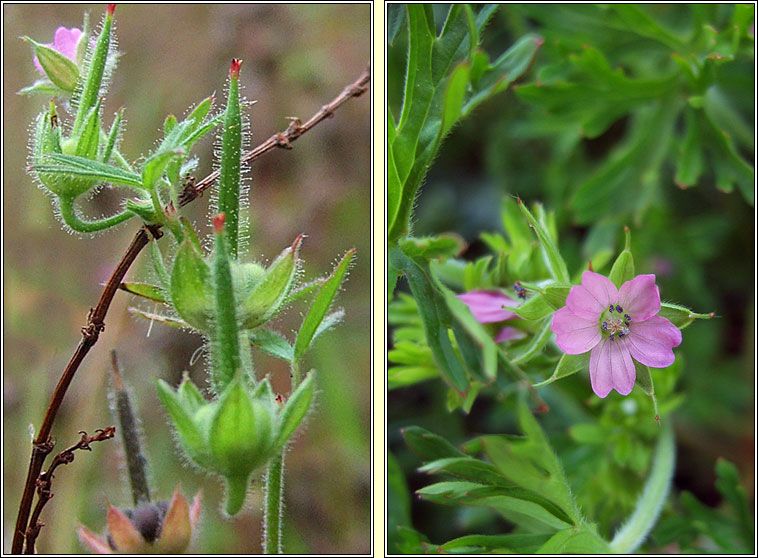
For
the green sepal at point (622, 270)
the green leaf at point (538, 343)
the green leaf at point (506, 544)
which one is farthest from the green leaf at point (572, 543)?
the green sepal at point (622, 270)

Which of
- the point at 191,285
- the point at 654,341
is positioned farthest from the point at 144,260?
the point at 654,341

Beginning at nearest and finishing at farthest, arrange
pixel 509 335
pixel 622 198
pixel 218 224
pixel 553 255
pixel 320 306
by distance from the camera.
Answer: pixel 218 224
pixel 320 306
pixel 553 255
pixel 509 335
pixel 622 198

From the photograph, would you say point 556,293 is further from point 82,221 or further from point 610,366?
point 82,221

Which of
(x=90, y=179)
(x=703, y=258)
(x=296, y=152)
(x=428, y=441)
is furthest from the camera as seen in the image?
(x=703, y=258)

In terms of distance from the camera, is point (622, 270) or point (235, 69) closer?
point (235, 69)

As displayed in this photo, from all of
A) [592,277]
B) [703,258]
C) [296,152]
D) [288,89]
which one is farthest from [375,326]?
[703,258]

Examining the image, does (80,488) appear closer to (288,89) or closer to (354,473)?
(354,473)

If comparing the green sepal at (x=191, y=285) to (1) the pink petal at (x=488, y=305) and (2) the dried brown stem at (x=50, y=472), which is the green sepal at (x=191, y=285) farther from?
(1) the pink petal at (x=488, y=305)
